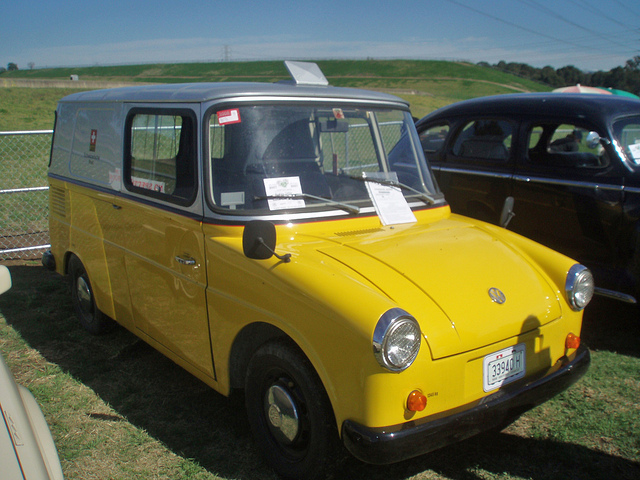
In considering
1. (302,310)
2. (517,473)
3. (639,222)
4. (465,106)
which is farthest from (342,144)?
(465,106)

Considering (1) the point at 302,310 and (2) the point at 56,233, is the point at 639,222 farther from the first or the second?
(2) the point at 56,233

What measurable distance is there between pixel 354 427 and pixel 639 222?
3294 millimetres

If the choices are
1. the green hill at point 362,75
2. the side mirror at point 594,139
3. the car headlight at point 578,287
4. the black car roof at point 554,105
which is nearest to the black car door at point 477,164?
the black car roof at point 554,105

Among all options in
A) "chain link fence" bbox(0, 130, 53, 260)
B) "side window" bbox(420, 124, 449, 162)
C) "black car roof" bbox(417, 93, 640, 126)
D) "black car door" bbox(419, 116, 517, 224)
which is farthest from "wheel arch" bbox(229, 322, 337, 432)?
"chain link fence" bbox(0, 130, 53, 260)

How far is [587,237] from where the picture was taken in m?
4.76

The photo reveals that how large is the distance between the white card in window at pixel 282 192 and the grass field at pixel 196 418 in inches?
56.1

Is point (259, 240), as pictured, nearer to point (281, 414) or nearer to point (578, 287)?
point (281, 414)

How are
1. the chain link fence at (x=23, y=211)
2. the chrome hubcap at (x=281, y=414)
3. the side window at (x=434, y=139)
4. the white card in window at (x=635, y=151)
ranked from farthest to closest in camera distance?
the chain link fence at (x=23, y=211)
the side window at (x=434, y=139)
the white card in window at (x=635, y=151)
the chrome hubcap at (x=281, y=414)

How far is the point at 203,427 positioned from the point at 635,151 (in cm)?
420

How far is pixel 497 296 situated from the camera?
108 inches

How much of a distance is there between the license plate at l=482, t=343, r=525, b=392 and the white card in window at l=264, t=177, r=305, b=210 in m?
1.33

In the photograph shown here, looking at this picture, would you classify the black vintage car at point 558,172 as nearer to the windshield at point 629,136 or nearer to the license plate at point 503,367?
the windshield at point 629,136

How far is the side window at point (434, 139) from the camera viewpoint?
20.6 ft

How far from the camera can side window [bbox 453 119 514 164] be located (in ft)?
18.2
